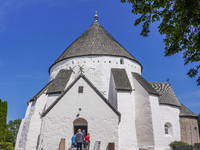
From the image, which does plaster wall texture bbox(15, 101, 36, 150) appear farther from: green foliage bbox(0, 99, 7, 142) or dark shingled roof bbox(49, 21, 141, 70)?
dark shingled roof bbox(49, 21, 141, 70)

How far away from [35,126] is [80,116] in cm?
669

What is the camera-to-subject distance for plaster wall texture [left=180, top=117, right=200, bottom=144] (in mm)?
19823

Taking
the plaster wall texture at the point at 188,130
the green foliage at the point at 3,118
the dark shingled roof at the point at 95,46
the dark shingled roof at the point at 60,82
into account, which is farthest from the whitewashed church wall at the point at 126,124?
the green foliage at the point at 3,118

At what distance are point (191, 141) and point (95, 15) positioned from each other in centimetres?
1905

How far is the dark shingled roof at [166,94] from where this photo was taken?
1931cm

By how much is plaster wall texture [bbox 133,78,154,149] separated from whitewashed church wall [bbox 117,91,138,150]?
1.29m

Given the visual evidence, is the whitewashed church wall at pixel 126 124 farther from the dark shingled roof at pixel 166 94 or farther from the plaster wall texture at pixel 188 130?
the plaster wall texture at pixel 188 130

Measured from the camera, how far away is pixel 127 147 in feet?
45.7

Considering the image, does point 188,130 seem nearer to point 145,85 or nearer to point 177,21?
point 145,85

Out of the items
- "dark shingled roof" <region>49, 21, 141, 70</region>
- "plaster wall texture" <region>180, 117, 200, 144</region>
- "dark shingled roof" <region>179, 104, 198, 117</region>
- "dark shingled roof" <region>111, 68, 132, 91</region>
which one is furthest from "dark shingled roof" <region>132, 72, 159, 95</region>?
"plaster wall texture" <region>180, 117, 200, 144</region>

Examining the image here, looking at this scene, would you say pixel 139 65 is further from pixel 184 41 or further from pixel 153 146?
pixel 184 41

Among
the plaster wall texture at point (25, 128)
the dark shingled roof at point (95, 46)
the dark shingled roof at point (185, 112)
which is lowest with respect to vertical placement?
the plaster wall texture at point (25, 128)

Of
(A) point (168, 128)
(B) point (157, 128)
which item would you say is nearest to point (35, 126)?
(B) point (157, 128)

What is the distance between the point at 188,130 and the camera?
66.3 ft
